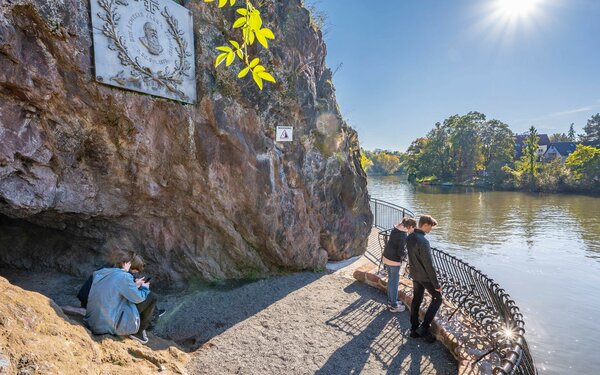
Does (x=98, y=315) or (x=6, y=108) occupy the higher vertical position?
(x=6, y=108)

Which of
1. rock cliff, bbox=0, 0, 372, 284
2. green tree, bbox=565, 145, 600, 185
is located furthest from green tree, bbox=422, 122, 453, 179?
rock cliff, bbox=0, 0, 372, 284

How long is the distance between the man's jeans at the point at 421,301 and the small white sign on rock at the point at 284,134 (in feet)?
12.7

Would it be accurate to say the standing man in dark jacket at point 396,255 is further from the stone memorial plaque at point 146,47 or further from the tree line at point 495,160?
the tree line at point 495,160

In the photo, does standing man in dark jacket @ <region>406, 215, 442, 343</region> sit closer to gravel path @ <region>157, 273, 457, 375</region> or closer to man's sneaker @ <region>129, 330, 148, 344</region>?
gravel path @ <region>157, 273, 457, 375</region>

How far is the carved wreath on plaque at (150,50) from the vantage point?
177 inches

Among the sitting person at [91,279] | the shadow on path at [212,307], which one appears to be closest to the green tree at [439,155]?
the shadow on path at [212,307]

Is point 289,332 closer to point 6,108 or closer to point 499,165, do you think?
point 6,108

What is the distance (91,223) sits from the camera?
5543 millimetres

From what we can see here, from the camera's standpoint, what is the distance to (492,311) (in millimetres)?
4387

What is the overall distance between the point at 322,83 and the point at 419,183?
2095 inches

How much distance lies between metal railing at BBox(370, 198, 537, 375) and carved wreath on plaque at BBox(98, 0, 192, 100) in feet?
17.8

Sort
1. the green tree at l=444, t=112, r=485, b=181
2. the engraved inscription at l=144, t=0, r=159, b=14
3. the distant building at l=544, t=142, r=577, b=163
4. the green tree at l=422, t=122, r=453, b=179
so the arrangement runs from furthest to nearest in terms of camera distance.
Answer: the distant building at l=544, t=142, r=577, b=163
the green tree at l=422, t=122, r=453, b=179
the green tree at l=444, t=112, r=485, b=181
the engraved inscription at l=144, t=0, r=159, b=14

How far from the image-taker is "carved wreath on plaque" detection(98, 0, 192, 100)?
4492 millimetres

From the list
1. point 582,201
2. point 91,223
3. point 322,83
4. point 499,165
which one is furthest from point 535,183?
point 91,223
